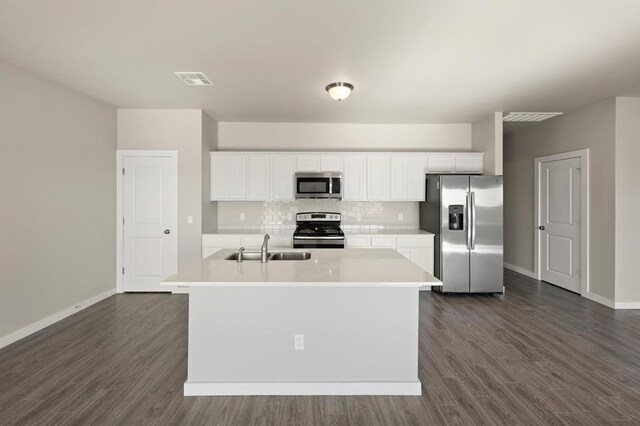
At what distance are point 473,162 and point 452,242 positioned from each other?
151cm

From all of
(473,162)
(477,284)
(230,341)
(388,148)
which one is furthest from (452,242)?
(230,341)

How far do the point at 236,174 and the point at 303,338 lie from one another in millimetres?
3675

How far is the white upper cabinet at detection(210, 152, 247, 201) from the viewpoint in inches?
221

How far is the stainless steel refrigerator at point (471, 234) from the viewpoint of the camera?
509 centimetres

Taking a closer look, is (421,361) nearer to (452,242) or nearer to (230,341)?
(230,341)

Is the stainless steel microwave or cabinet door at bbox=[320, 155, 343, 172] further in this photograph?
cabinet door at bbox=[320, 155, 343, 172]

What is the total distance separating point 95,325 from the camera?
153 inches

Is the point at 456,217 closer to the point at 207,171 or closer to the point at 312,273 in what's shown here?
the point at 312,273

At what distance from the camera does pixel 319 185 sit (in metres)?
5.51

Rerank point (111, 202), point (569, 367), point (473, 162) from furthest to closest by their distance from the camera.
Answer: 1. point (473, 162)
2. point (111, 202)
3. point (569, 367)

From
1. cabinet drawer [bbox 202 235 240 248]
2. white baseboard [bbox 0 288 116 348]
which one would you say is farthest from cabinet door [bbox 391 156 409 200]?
white baseboard [bbox 0 288 116 348]

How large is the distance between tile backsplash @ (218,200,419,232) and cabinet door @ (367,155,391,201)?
34 cm

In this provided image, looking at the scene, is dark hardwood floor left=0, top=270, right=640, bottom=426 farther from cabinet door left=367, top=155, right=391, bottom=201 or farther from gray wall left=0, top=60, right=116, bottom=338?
cabinet door left=367, top=155, right=391, bottom=201

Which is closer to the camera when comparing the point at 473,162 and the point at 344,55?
the point at 344,55
